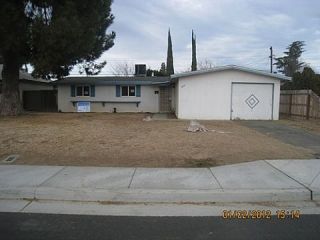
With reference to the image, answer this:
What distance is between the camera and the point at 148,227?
577 cm

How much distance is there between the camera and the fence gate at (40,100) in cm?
3591

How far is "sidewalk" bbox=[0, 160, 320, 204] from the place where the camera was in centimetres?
715

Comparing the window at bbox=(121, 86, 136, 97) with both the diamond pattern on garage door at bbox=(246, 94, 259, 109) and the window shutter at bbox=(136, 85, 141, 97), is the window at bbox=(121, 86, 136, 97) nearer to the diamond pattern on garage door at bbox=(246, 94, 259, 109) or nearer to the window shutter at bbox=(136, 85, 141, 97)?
the window shutter at bbox=(136, 85, 141, 97)

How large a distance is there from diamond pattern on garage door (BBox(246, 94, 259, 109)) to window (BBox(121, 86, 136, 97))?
11.6 m

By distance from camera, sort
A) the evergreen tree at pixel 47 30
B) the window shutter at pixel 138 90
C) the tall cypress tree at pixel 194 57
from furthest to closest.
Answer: the tall cypress tree at pixel 194 57, the window shutter at pixel 138 90, the evergreen tree at pixel 47 30

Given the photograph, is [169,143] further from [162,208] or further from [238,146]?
[162,208]

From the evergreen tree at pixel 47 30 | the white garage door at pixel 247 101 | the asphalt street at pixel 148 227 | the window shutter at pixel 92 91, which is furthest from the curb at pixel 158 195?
the window shutter at pixel 92 91

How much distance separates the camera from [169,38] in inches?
2175

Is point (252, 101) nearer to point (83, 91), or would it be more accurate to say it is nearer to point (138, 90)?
point (138, 90)

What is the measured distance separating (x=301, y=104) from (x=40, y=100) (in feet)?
74.1

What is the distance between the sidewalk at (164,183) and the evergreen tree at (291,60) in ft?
227

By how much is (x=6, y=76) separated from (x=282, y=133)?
16.8 metres

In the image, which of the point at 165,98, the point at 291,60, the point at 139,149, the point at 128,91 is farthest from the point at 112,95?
the point at 291,60

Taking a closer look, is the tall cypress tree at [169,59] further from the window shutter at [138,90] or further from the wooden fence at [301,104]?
the wooden fence at [301,104]
